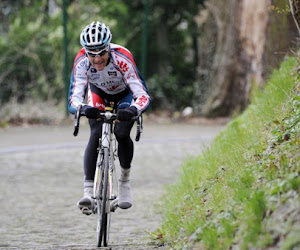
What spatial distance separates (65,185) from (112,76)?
14.8ft

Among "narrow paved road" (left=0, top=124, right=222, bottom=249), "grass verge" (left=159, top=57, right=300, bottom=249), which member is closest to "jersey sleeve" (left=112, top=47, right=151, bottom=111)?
"grass verge" (left=159, top=57, right=300, bottom=249)

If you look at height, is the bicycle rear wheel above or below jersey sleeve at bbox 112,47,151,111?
below

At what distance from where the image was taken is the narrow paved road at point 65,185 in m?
7.23

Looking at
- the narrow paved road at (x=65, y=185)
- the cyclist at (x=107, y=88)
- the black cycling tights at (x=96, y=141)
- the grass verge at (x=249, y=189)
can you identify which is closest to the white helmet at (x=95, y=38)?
the cyclist at (x=107, y=88)

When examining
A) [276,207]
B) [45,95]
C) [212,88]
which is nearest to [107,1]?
[45,95]

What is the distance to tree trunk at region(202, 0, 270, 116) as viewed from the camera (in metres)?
18.3

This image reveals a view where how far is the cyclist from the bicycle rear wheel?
0.36 feet

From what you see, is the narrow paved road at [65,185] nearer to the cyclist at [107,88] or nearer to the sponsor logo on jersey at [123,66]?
the cyclist at [107,88]

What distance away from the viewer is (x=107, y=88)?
683 cm

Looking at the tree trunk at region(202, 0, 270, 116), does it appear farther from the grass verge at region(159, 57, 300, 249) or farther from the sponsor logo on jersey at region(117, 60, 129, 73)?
the sponsor logo on jersey at region(117, 60, 129, 73)

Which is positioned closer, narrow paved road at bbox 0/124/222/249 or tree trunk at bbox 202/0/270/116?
narrow paved road at bbox 0/124/222/249

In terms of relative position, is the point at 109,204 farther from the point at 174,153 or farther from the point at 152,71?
the point at 152,71

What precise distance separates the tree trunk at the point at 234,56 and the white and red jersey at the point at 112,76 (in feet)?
37.5

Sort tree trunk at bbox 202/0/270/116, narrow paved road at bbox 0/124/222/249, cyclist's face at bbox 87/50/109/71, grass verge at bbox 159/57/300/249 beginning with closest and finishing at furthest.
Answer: grass verge at bbox 159/57/300/249 < cyclist's face at bbox 87/50/109/71 < narrow paved road at bbox 0/124/222/249 < tree trunk at bbox 202/0/270/116
